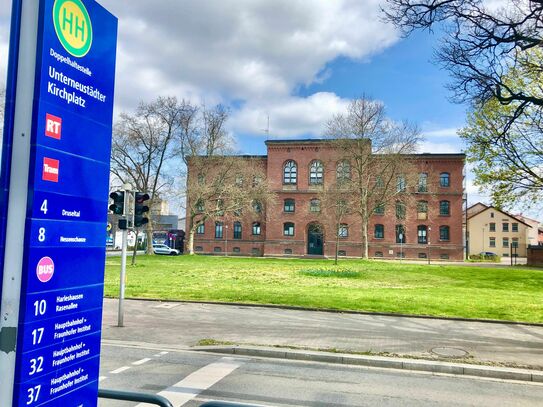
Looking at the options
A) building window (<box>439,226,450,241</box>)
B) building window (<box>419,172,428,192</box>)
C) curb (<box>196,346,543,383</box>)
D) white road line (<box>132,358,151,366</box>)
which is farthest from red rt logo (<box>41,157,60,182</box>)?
building window (<box>439,226,450,241</box>)

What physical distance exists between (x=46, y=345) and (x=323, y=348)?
7647 mm

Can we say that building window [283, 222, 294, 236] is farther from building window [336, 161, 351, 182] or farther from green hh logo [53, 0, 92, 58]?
green hh logo [53, 0, 92, 58]

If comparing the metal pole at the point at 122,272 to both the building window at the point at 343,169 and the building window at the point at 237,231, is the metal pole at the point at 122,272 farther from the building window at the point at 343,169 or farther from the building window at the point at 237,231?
the building window at the point at 237,231

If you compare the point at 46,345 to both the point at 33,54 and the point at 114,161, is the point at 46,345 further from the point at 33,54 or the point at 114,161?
the point at 114,161

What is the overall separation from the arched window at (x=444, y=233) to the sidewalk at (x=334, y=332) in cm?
4736

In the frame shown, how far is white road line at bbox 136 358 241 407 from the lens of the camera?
6.17 metres

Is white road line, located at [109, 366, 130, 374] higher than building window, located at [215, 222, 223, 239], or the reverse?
building window, located at [215, 222, 223, 239]

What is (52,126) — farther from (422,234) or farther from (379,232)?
(422,234)

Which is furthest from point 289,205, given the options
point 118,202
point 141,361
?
point 141,361

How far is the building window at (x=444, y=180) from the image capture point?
57.8m

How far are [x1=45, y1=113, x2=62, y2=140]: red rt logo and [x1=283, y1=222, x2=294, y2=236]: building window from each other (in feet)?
188

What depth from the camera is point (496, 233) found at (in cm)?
8662

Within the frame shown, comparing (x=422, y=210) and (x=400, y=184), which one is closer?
(x=400, y=184)

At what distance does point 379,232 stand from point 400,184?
31.1 feet
